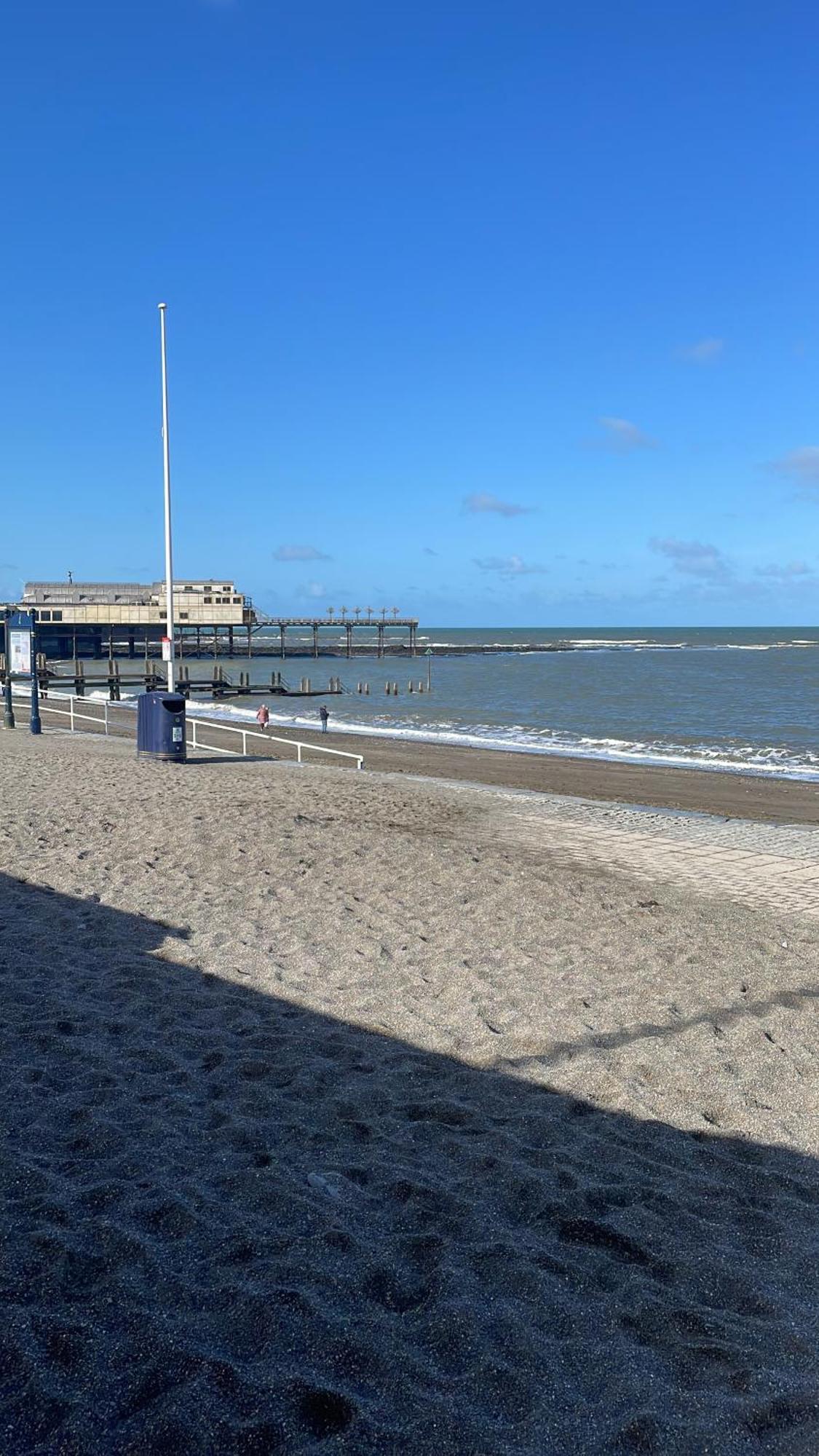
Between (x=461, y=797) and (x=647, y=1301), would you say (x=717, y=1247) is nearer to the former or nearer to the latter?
(x=647, y=1301)

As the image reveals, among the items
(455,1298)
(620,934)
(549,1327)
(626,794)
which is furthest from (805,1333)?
Result: (626,794)

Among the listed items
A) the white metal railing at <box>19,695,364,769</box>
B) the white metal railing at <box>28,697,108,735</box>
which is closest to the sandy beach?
the white metal railing at <box>19,695,364,769</box>

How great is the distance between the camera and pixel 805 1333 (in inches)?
116

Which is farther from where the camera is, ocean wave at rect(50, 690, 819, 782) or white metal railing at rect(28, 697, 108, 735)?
white metal railing at rect(28, 697, 108, 735)

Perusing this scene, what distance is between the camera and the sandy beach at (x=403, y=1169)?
2562mm

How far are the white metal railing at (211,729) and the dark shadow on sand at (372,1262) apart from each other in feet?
40.4

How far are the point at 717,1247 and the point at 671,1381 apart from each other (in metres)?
0.77

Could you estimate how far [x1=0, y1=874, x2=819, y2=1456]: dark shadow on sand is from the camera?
250cm

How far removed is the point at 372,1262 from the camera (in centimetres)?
314

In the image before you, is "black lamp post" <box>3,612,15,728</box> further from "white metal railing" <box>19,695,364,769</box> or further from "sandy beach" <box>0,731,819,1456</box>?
"sandy beach" <box>0,731,819,1456</box>

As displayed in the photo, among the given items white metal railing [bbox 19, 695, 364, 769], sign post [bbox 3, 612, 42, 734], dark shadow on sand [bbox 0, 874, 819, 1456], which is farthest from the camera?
sign post [bbox 3, 612, 42, 734]

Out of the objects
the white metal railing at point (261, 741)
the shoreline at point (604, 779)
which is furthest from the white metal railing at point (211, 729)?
the shoreline at point (604, 779)

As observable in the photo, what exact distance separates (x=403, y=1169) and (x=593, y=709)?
123 feet

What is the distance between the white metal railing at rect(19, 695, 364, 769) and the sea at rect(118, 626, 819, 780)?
371 centimetres
